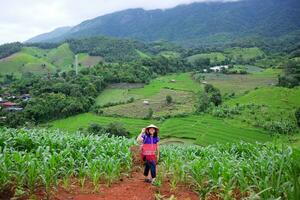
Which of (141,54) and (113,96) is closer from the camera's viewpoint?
(113,96)

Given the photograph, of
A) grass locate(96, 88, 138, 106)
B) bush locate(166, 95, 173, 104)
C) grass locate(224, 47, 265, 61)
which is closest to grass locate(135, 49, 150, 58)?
grass locate(224, 47, 265, 61)

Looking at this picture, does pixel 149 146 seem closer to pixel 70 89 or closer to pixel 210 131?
pixel 210 131

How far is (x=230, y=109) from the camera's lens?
6731cm

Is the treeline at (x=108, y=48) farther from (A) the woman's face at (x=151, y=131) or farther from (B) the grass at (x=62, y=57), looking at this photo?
(A) the woman's face at (x=151, y=131)

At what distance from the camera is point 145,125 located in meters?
63.2

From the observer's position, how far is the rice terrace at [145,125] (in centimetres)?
755

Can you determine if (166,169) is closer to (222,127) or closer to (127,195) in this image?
(127,195)

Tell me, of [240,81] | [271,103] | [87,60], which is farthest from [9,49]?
[271,103]

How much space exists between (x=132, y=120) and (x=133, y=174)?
185 feet

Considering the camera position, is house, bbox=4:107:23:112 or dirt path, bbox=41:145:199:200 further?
house, bbox=4:107:23:112

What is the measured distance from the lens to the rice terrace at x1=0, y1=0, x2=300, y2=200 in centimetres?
755

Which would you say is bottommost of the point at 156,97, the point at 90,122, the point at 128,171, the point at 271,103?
the point at 90,122

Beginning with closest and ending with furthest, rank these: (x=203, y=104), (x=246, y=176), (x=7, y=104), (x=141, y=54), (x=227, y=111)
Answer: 1. (x=246, y=176)
2. (x=227, y=111)
3. (x=203, y=104)
4. (x=7, y=104)
5. (x=141, y=54)

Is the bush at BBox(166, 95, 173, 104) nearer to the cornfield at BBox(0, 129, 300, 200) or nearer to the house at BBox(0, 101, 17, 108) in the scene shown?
the house at BBox(0, 101, 17, 108)
